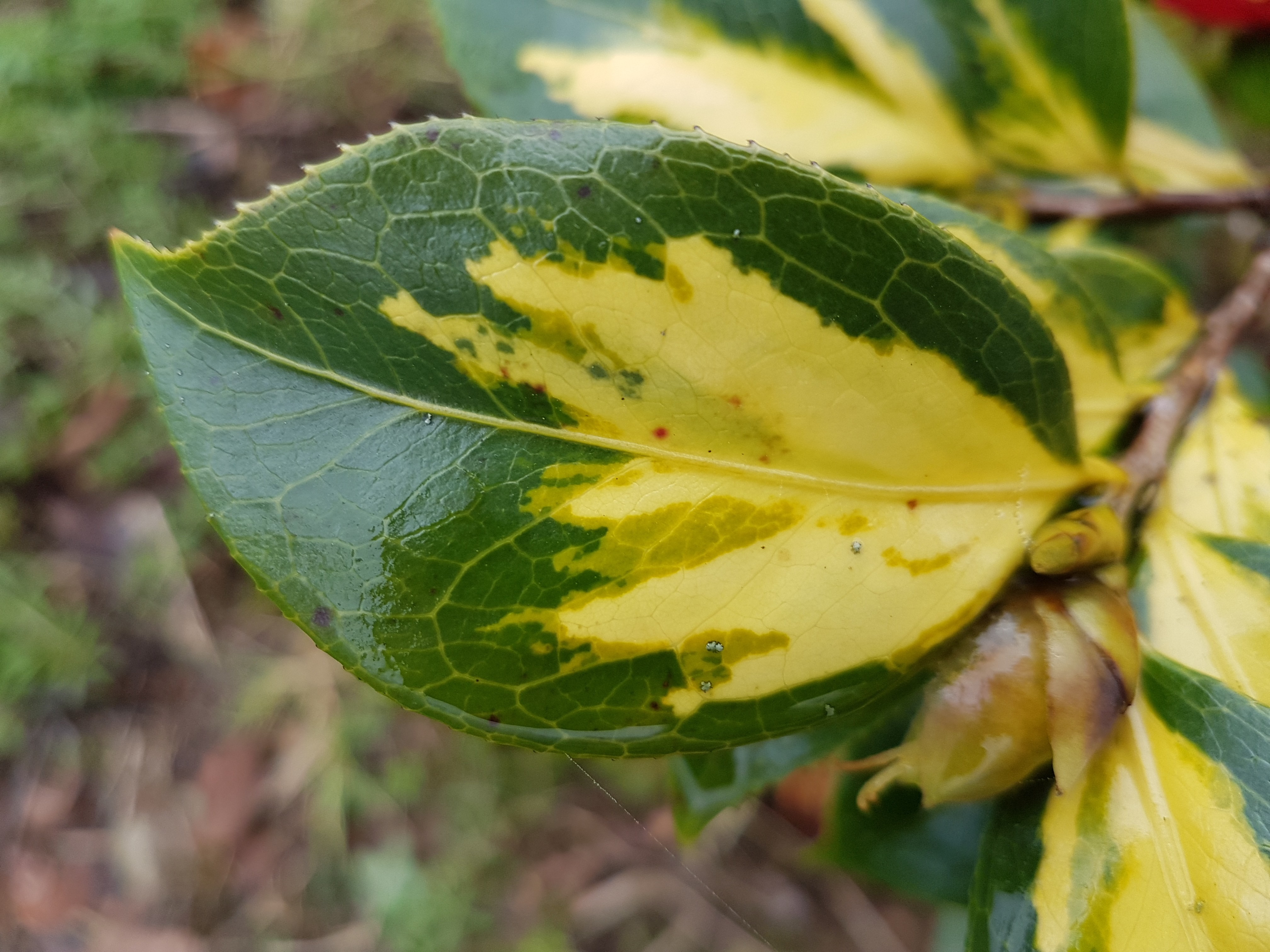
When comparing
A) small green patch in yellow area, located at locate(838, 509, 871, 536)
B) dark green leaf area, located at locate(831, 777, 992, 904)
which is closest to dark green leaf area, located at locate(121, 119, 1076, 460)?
small green patch in yellow area, located at locate(838, 509, 871, 536)

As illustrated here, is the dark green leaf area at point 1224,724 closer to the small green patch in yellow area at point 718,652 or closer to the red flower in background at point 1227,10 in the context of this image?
the small green patch in yellow area at point 718,652

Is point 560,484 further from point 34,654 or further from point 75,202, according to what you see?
point 75,202

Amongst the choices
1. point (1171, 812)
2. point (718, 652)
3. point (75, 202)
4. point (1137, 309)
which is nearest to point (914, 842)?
point (1171, 812)

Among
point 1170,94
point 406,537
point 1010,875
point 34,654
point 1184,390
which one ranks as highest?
point 1170,94

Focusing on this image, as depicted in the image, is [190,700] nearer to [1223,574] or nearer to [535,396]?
[535,396]

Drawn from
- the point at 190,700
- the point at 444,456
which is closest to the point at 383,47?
the point at 190,700

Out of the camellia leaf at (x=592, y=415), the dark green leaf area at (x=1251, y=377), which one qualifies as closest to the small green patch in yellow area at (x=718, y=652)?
the camellia leaf at (x=592, y=415)
